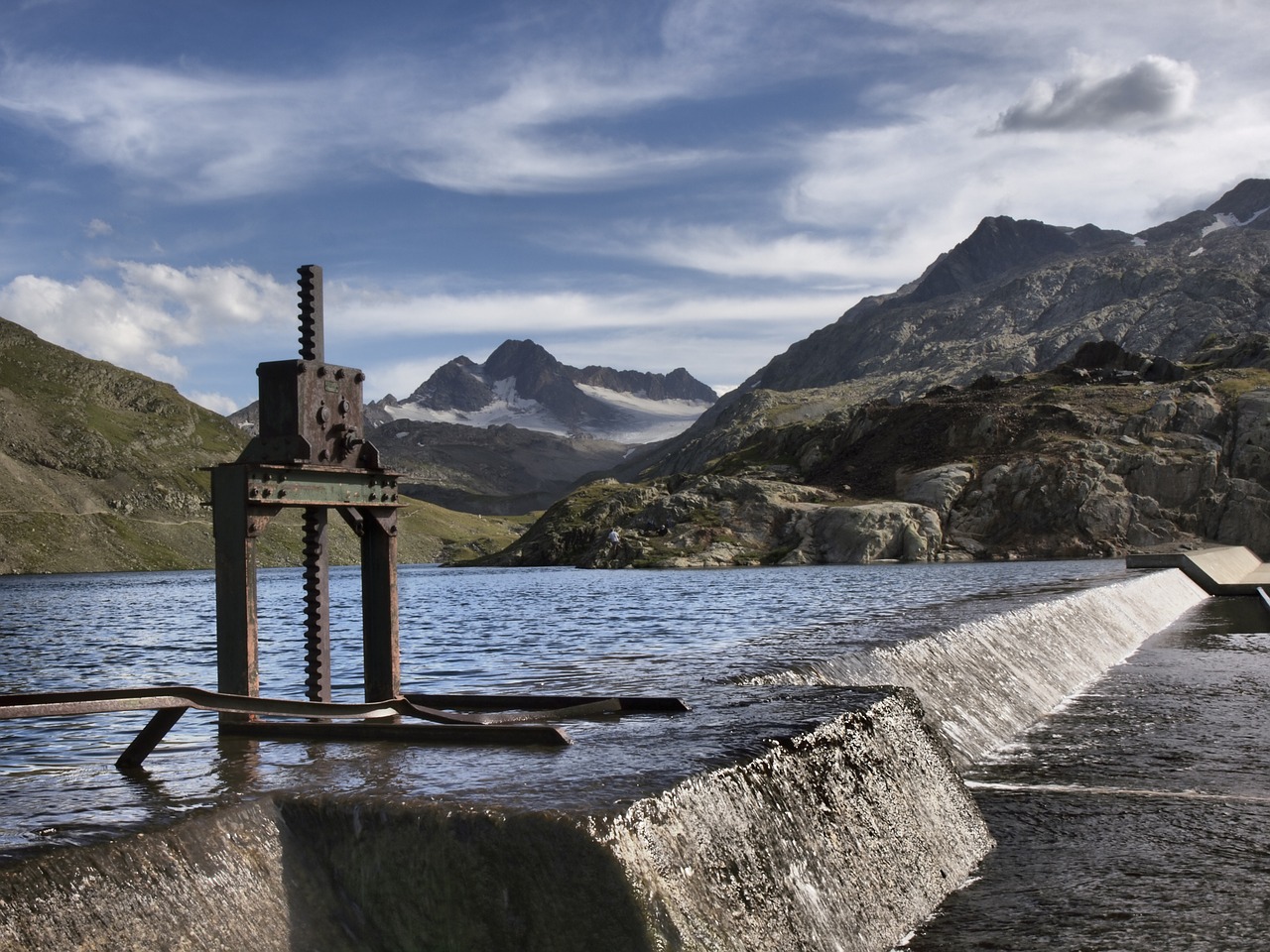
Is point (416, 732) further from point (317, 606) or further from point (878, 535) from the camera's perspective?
point (878, 535)

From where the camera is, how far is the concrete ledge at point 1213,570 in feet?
182

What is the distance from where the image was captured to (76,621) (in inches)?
2253

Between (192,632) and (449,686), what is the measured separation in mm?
27741

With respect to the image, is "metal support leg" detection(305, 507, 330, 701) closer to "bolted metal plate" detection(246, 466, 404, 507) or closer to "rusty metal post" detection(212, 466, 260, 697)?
"bolted metal plate" detection(246, 466, 404, 507)

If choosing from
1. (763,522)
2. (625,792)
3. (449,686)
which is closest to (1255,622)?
(449,686)

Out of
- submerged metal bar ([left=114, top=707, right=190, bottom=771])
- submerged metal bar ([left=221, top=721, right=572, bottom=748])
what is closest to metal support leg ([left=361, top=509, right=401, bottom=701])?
submerged metal bar ([left=221, top=721, right=572, bottom=748])

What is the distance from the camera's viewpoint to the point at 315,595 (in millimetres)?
12125

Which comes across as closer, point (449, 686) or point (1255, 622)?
point (449, 686)

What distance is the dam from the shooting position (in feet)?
20.1

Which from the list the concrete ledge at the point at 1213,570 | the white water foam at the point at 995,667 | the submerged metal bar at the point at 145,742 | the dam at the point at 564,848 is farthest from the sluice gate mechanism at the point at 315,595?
the concrete ledge at the point at 1213,570

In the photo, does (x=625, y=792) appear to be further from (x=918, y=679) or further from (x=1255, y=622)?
(x=1255, y=622)

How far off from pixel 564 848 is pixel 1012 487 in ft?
426

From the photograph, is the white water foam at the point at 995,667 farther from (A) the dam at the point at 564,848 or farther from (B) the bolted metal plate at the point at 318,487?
(B) the bolted metal plate at the point at 318,487

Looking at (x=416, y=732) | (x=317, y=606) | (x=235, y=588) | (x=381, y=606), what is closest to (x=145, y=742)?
(x=235, y=588)
